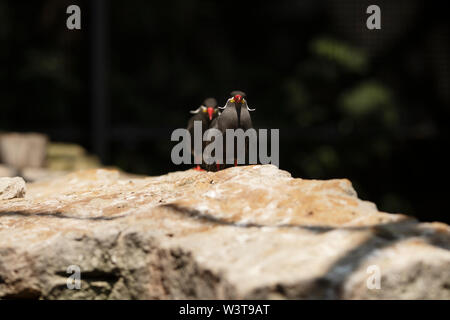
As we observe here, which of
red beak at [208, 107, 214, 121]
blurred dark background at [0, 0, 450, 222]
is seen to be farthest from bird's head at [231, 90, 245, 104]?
blurred dark background at [0, 0, 450, 222]

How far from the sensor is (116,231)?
80.8 inches

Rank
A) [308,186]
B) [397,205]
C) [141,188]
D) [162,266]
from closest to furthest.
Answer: [162,266] < [308,186] < [141,188] < [397,205]

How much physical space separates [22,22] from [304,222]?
6.36 metres

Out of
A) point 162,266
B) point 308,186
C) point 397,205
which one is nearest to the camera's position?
point 162,266

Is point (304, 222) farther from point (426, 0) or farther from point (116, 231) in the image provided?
point (426, 0)

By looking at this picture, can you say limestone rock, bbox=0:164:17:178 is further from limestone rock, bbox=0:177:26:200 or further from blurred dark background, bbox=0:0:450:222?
limestone rock, bbox=0:177:26:200

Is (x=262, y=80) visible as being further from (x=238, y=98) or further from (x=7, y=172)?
(x=238, y=98)

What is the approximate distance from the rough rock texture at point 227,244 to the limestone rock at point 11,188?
0.29m

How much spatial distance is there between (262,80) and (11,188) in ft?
18.1

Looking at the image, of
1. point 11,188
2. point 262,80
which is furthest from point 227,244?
point 262,80

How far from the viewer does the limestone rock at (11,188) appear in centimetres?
281

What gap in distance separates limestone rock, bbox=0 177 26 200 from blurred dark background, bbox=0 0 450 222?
3809 millimetres
